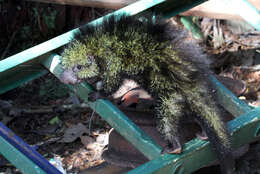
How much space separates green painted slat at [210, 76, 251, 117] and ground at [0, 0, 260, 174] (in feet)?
1.83

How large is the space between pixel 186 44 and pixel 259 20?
0.51 metres

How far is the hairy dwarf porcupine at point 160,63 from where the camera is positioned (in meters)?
2.10

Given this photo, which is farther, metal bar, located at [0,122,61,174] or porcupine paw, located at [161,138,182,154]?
porcupine paw, located at [161,138,182,154]

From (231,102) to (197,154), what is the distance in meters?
0.59

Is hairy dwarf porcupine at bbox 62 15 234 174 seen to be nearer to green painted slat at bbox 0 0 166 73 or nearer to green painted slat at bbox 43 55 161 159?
green painted slat at bbox 0 0 166 73

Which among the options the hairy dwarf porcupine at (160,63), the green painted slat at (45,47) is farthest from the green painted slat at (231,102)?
the green painted slat at (45,47)

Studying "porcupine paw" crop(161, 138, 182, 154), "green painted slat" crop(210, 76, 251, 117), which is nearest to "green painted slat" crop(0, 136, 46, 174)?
"porcupine paw" crop(161, 138, 182, 154)

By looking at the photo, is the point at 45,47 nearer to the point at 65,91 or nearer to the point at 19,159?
the point at 19,159

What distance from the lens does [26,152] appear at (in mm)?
1717

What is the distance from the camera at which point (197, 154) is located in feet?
6.25

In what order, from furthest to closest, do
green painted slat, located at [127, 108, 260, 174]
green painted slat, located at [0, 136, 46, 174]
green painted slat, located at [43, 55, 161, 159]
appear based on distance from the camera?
green painted slat, located at [43, 55, 161, 159] → green painted slat, located at [127, 108, 260, 174] → green painted slat, located at [0, 136, 46, 174]

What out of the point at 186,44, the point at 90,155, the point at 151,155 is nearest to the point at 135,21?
the point at 186,44

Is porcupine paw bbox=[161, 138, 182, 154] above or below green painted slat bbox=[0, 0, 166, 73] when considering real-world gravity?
below

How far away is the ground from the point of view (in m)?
3.01
